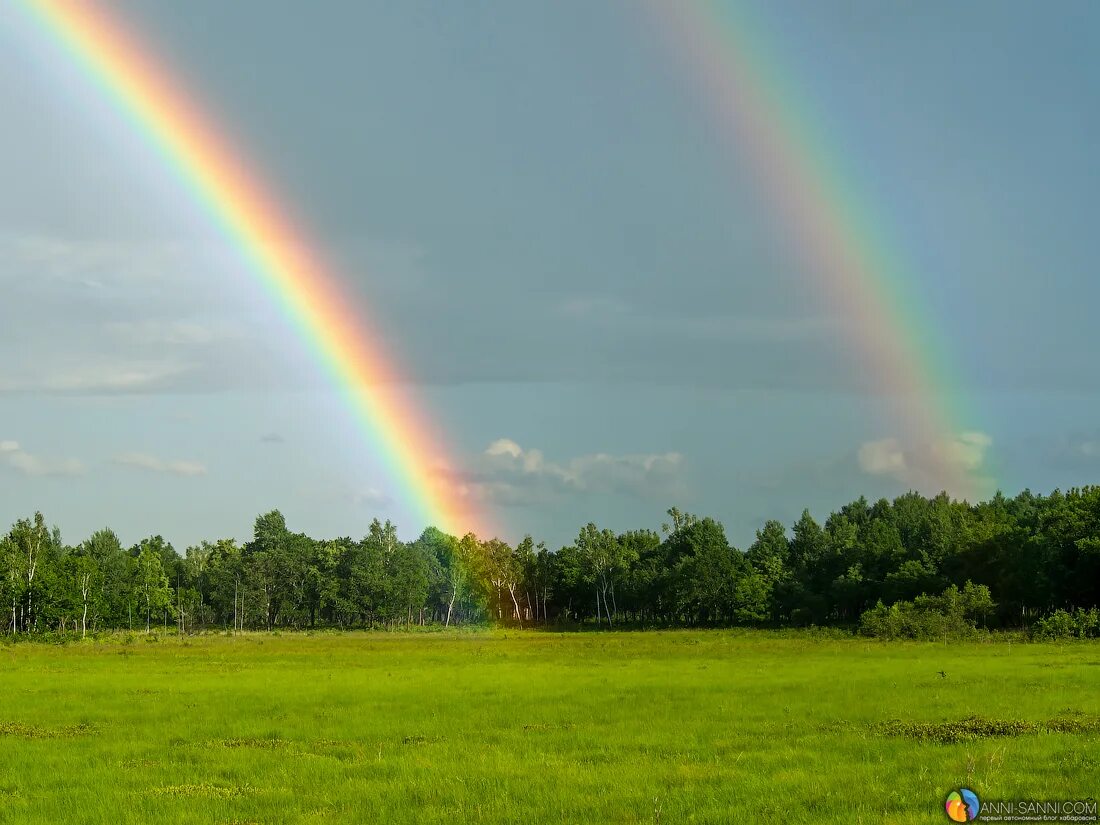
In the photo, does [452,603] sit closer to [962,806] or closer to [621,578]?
[621,578]

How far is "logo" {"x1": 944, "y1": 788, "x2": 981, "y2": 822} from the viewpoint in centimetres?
1524

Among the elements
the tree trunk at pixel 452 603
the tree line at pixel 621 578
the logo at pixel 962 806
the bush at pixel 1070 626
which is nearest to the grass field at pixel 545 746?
the logo at pixel 962 806

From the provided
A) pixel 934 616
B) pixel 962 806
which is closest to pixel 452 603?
pixel 934 616

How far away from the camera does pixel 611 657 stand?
210 feet

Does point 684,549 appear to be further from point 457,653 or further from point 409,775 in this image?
point 409,775

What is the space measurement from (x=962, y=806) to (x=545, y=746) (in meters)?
10.8

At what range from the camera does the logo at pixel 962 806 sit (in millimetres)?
15242

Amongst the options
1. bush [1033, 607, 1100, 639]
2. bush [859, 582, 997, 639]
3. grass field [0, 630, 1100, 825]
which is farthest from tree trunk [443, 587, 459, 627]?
grass field [0, 630, 1100, 825]

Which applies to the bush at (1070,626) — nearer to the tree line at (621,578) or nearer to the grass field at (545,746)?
the tree line at (621,578)

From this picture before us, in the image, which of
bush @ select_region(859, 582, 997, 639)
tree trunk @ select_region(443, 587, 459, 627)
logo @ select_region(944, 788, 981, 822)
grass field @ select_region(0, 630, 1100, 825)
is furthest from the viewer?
tree trunk @ select_region(443, 587, 459, 627)

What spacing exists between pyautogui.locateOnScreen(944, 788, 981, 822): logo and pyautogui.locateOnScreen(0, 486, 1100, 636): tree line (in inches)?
2794

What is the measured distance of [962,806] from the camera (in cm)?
1553

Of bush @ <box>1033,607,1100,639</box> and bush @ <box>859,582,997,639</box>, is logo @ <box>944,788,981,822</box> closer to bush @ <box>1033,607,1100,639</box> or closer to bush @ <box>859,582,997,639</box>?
bush @ <box>1033,607,1100,639</box>

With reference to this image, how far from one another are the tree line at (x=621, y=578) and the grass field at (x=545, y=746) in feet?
175
